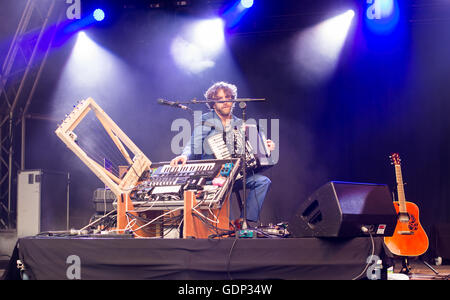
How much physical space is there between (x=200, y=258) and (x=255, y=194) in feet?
5.70

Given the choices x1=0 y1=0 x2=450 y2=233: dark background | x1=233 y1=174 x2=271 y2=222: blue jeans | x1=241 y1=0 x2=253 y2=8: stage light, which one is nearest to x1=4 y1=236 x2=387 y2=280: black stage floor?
x1=233 y1=174 x2=271 y2=222: blue jeans

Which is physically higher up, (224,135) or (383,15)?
(383,15)

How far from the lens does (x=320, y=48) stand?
717 centimetres

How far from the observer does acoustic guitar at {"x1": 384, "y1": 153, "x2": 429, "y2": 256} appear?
4.84m

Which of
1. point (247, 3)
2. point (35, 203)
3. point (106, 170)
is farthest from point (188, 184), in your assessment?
point (247, 3)

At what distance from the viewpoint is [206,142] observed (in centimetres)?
491

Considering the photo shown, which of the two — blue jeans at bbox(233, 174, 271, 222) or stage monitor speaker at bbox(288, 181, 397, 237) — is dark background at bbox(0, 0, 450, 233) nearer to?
blue jeans at bbox(233, 174, 271, 222)

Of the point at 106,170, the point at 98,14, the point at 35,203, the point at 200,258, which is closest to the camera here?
the point at 200,258

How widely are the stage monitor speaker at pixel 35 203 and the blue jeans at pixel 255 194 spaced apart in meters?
3.27

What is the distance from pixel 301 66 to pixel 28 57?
14.0 feet

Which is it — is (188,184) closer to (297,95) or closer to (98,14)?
(297,95)

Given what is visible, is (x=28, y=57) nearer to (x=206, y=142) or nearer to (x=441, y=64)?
(x=206, y=142)

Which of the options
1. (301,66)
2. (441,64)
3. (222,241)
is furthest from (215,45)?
(222,241)

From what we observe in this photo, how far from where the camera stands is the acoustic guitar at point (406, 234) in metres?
4.84
